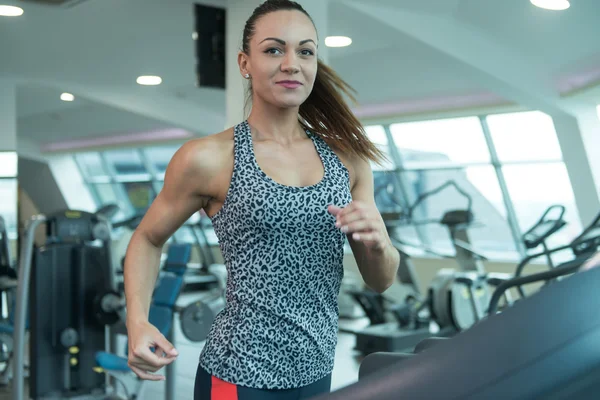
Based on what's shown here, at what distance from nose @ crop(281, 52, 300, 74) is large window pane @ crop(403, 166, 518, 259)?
27.4 feet

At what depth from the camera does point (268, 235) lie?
1.19m

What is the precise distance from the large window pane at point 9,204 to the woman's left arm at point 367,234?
4.92m

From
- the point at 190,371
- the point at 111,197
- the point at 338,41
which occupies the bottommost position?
the point at 190,371

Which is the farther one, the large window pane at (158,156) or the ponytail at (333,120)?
the large window pane at (158,156)

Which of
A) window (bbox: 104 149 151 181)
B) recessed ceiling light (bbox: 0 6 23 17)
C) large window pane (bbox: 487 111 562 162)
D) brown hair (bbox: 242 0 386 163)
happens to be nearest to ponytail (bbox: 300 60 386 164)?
brown hair (bbox: 242 0 386 163)

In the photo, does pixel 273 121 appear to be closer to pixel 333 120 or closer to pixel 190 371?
pixel 333 120

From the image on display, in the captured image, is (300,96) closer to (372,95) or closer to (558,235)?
(372,95)

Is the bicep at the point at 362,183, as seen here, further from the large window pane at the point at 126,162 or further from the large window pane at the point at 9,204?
the large window pane at the point at 126,162

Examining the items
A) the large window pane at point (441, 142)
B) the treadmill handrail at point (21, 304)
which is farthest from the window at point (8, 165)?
the large window pane at point (441, 142)

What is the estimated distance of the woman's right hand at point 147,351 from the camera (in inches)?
43.4

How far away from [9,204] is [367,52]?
3272 mm

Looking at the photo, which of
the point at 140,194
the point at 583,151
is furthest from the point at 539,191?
the point at 140,194

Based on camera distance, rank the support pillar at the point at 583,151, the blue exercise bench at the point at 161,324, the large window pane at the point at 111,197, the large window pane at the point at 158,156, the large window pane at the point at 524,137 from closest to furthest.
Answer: the blue exercise bench at the point at 161,324
the support pillar at the point at 583,151
the large window pane at the point at 524,137
the large window pane at the point at 158,156
the large window pane at the point at 111,197

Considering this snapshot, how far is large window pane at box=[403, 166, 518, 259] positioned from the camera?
31.2 ft
